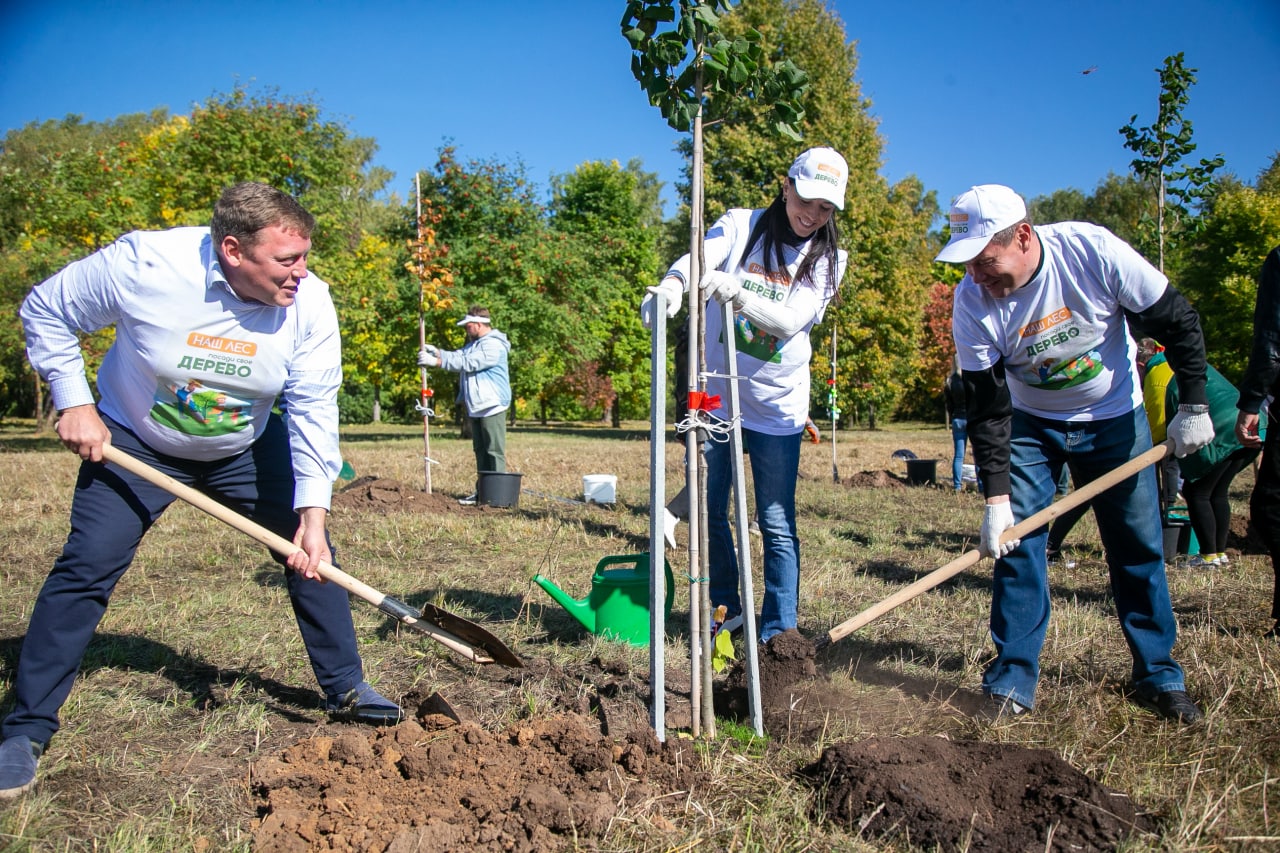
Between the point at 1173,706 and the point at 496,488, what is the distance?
6643mm

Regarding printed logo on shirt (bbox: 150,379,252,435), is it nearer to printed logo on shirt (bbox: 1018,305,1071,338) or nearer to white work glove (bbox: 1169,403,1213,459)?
printed logo on shirt (bbox: 1018,305,1071,338)

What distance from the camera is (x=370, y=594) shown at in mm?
3230

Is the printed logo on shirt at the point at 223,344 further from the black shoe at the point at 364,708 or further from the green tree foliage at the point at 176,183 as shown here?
the green tree foliage at the point at 176,183

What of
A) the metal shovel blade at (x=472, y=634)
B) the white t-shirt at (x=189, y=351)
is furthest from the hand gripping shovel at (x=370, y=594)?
the white t-shirt at (x=189, y=351)

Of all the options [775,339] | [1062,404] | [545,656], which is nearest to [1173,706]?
[1062,404]

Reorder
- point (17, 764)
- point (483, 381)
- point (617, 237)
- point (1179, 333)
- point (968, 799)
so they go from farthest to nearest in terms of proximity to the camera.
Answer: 1. point (617, 237)
2. point (483, 381)
3. point (1179, 333)
4. point (17, 764)
5. point (968, 799)

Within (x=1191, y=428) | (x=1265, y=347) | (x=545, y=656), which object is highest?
(x=1265, y=347)

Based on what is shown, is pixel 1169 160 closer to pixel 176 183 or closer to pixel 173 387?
pixel 173 387

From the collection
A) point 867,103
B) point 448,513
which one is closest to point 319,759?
point 448,513

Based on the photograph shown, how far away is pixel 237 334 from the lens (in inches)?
119

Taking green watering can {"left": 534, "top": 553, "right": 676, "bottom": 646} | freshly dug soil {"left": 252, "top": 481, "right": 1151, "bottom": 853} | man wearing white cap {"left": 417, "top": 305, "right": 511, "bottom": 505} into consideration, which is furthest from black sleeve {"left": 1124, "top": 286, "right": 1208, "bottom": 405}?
man wearing white cap {"left": 417, "top": 305, "right": 511, "bottom": 505}

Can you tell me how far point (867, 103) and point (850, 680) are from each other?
24.2m

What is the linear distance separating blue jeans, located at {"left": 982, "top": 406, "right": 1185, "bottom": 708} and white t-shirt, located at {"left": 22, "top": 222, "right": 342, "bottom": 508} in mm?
2606

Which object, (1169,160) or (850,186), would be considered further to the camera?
(850,186)
